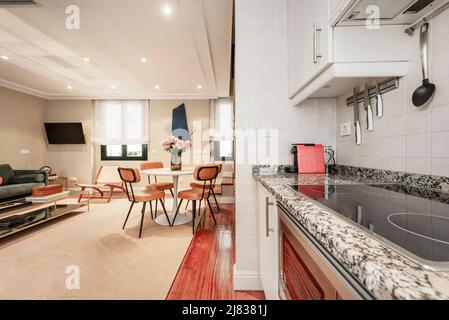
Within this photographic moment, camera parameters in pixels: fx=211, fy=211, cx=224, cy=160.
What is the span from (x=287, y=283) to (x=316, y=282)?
0.33 meters

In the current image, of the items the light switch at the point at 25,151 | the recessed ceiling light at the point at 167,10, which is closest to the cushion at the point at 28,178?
the light switch at the point at 25,151

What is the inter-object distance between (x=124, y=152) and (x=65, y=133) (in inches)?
62.1

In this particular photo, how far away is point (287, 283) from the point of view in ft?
2.67

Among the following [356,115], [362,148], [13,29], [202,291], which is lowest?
[202,291]

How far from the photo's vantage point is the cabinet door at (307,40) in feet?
3.32

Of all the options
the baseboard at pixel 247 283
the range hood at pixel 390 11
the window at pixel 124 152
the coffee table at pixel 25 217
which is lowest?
the baseboard at pixel 247 283

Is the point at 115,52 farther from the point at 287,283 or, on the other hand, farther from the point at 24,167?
the point at 24,167

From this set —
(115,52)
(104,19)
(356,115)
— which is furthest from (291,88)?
(115,52)

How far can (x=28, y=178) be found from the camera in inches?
159

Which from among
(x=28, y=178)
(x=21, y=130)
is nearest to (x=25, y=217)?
(x=28, y=178)

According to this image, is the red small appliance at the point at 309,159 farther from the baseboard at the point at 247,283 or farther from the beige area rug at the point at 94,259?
the beige area rug at the point at 94,259

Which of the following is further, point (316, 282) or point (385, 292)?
point (316, 282)

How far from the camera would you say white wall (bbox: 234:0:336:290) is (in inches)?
62.8

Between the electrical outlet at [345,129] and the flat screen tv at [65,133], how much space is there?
239 inches
